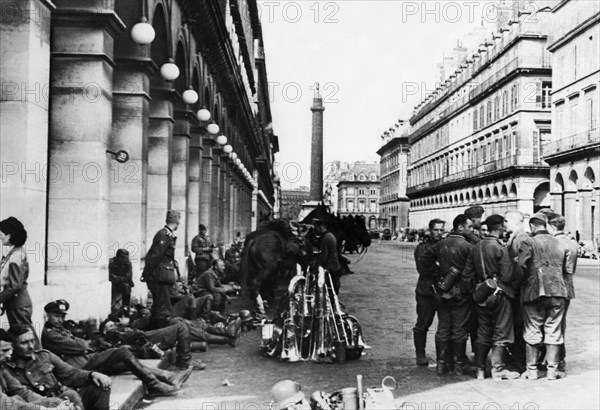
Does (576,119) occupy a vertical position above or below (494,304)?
above

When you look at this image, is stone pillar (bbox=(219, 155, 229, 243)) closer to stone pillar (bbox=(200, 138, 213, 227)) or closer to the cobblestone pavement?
stone pillar (bbox=(200, 138, 213, 227))

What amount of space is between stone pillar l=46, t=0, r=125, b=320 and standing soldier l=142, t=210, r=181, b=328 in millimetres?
727

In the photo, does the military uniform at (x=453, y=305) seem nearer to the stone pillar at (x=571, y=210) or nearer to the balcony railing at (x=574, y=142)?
the balcony railing at (x=574, y=142)

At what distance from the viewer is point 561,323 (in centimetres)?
878

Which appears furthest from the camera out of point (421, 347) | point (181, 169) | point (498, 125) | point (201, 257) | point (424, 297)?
point (498, 125)

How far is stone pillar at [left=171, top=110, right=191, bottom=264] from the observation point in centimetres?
1737

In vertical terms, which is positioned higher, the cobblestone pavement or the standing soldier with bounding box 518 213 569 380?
the standing soldier with bounding box 518 213 569 380

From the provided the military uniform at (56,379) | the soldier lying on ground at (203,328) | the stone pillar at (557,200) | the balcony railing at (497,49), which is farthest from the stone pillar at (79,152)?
the balcony railing at (497,49)

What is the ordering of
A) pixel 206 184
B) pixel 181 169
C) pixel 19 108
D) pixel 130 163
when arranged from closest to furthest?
pixel 19 108 → pixel 130 163 → pixel 181 169 → pixel 206 184

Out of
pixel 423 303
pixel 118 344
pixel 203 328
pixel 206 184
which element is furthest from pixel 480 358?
pixel 206 184

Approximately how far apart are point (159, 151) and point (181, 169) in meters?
2.51

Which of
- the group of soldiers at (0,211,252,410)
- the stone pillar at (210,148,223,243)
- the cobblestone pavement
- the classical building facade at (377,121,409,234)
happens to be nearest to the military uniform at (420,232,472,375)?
the cobblestone pavement

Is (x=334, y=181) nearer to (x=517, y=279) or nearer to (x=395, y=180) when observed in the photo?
(x=395, y=180)

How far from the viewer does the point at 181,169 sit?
17500 millimetres
